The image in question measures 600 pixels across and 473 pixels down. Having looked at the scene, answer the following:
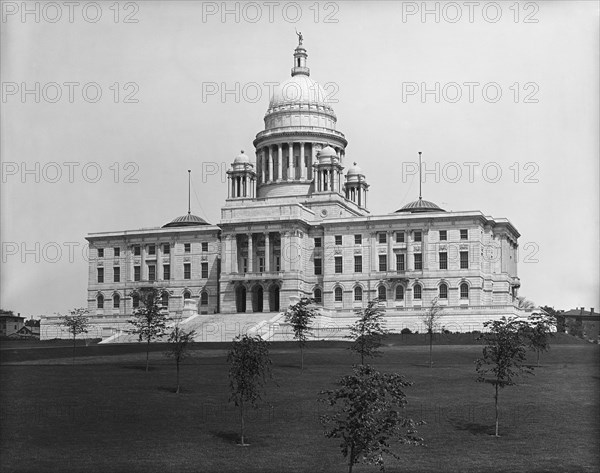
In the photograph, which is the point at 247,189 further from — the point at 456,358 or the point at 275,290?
the point at 456,358

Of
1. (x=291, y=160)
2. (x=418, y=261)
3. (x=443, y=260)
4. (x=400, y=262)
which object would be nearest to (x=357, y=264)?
(x=400, y=262)

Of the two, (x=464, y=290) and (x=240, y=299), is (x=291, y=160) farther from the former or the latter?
(x=464, y=290)

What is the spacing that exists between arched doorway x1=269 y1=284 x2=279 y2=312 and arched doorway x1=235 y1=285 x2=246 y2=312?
12.0 feet

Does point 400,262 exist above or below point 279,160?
below

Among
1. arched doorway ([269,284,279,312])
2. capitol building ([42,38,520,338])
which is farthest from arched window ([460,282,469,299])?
arched doorway ([269,284,279,312])

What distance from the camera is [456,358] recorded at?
295 ft

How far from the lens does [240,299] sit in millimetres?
135875

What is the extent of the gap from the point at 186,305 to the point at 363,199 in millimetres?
34283

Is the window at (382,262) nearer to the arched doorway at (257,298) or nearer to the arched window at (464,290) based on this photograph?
the arched window at (464,290)

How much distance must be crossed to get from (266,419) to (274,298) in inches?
2788

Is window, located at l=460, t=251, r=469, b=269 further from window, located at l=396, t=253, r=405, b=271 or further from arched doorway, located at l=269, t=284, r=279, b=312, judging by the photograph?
arched doorway, located at l=269, t=284, r=279, b=312

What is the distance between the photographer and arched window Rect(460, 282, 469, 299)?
418ft

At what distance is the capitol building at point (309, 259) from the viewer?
128250 millimetres

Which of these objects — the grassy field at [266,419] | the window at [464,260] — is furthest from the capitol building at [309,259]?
the grassy field at [266,419]
